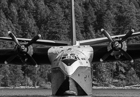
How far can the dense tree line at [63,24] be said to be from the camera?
98694mm

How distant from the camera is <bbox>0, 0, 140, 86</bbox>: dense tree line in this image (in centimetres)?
9869

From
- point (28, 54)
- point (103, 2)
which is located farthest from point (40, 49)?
point (103, 2)

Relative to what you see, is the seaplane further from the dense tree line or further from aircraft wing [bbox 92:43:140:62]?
the dense tree line

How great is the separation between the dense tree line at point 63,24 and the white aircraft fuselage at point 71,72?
190 feet

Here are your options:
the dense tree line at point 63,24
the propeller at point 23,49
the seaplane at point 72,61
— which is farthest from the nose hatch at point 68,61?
the dense tree line at point 63,24

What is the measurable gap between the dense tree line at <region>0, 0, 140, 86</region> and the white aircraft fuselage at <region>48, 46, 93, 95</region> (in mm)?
57780

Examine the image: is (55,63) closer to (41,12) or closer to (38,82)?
(38,82)

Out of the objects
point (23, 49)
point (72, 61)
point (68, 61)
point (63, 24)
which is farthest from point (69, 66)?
point (63, 24)

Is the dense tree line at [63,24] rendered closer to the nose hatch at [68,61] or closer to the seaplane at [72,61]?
the seaplane at [72,61]

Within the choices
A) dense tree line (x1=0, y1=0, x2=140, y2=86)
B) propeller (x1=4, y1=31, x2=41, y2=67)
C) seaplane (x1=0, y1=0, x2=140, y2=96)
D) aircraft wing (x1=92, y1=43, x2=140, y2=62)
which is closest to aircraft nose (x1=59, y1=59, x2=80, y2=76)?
seaplane (x1=0, y1=0, x2=140, y2=96)

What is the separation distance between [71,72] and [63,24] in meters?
86.7

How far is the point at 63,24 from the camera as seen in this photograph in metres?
123

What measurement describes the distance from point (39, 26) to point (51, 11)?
6436mm

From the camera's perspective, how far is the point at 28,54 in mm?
41219
